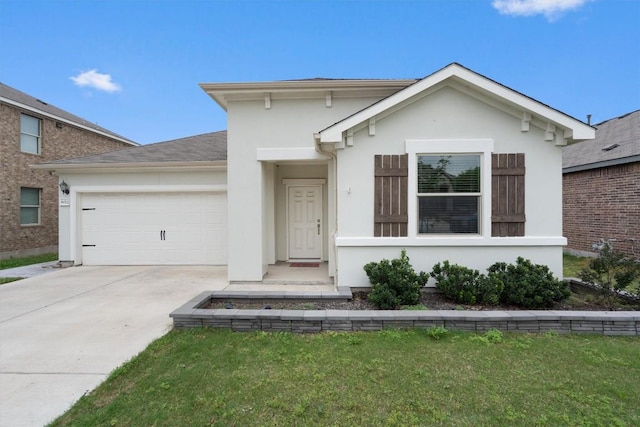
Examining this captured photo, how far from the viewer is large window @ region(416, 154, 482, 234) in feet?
18.5

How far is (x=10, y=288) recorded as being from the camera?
267 inches

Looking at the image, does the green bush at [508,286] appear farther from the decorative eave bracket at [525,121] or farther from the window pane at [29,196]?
the window pane at [29,196]

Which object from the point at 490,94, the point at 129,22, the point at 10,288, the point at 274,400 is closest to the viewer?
the point at 274,400

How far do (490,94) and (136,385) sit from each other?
6678 millimetres

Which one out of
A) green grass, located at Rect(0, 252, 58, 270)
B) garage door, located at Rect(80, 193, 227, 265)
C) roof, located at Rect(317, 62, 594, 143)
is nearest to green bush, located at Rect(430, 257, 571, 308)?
roof, located at Rect(317, 62, 594, 143)

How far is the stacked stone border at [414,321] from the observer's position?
163 inches

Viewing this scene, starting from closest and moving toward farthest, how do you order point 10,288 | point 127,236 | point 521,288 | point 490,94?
1. point 521,288
2. point 490,94
3. point 10,288
4. point 127,236

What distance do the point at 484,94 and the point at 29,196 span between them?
15710 millimetres

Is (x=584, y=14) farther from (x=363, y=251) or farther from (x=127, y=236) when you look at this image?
(x=127, y=236)

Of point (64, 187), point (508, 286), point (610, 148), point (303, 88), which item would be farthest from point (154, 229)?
point (610, 148)

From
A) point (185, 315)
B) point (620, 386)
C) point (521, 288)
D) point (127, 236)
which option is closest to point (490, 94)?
point (521, 288)

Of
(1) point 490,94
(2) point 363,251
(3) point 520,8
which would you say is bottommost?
(2) point 363,251

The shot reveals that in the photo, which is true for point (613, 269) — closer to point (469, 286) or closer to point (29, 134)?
point (469, 286)

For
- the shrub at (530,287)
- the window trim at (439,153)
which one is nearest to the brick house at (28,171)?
the window trim at (439,153)
